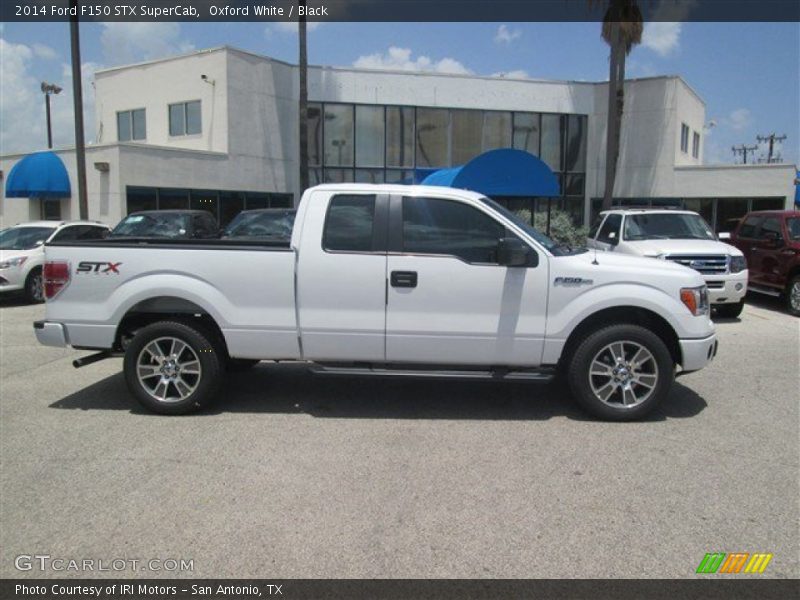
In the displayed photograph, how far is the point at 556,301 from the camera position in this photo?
213 inches

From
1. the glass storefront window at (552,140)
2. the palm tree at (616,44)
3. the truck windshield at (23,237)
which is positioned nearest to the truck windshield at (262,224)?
the truck windshield at (23,237)

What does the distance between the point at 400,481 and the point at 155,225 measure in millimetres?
10185

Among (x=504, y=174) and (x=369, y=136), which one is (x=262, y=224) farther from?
(x=369, y=136)

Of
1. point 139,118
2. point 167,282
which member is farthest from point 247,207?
point 167,282

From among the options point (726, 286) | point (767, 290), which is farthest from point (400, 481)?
point (767, 290)

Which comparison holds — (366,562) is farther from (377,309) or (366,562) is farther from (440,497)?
(377,309)

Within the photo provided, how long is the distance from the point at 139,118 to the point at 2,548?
25659mm

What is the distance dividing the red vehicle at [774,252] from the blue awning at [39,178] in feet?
69.3

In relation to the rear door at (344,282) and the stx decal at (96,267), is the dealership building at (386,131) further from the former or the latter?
the rear door at (344,282)

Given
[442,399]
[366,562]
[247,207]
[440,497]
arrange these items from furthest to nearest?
[247,207] < [442,399] < [440,497] < [366,562]

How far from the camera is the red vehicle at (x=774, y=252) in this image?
464 inches

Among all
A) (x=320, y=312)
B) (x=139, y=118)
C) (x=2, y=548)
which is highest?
(x=139, y=118)

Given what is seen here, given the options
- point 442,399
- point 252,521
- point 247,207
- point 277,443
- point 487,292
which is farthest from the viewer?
point 247,207

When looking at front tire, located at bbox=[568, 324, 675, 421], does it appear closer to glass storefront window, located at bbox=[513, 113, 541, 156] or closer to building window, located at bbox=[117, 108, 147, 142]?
glass storefront window, located at bbox=[513, 113, 541, 156]
